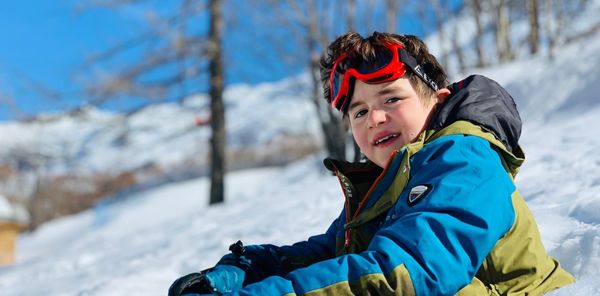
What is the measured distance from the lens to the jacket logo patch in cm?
153

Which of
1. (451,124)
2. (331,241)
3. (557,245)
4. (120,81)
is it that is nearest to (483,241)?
(451,124)

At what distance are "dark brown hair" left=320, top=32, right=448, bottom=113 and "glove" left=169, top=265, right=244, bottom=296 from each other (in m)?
0.69

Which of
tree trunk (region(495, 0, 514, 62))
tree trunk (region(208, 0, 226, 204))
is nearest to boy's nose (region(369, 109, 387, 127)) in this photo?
tree trunk (region(208, 0, 226, 204))

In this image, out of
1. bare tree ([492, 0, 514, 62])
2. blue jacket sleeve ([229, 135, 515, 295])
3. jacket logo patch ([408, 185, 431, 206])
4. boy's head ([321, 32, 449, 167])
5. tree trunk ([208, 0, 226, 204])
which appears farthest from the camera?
bare tree ([492, 0, 514, 62])

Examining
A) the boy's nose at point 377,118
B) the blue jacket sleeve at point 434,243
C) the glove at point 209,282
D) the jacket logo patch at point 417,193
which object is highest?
the boy's nose at point 377,118

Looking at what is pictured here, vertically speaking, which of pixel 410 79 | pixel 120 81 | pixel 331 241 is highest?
pixel 120 81

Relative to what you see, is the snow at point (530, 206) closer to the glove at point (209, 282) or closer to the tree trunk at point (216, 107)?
the tree trunk at point (216, 107)

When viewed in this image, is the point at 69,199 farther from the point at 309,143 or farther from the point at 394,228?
the point at 394,228

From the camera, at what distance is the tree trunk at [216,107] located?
10.3m

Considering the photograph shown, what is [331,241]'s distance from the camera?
2.30 metres

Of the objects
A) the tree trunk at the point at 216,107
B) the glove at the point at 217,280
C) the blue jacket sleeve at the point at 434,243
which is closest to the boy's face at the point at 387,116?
the blue jacket sleeve at the point at 434,243

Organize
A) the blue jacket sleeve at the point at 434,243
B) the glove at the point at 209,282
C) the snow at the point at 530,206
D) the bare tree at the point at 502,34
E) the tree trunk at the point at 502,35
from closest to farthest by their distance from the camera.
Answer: the blue jacket sleeve at the point at 434,243
the glove at the point at 209,282
the snow at the point at 530,206
the tree trunk at the point at 502,35
the bare tree at the point at 502,34

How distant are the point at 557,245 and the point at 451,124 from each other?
1.03 meters

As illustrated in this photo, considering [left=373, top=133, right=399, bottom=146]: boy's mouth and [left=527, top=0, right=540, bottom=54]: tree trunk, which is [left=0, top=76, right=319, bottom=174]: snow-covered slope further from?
[left=373, top=133, right=399, bottom=146]: boy's mouth
